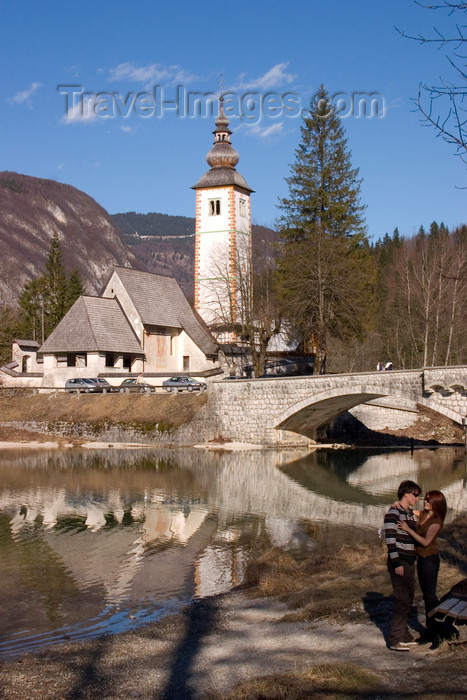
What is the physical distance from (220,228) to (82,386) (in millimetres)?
17756

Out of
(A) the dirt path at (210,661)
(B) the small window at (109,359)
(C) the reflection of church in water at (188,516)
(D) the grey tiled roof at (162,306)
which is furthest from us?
(D) the grey tiled roof at (162,306)

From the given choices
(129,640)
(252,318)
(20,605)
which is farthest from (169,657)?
(252,318)

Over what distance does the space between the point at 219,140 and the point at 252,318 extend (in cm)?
1841

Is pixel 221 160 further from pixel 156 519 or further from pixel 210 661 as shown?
pixel 210 661

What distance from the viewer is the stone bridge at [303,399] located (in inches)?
1447

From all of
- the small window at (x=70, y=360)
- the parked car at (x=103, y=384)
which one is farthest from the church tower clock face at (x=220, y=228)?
the small window at (x=70, y=360)

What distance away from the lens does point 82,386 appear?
166 feet

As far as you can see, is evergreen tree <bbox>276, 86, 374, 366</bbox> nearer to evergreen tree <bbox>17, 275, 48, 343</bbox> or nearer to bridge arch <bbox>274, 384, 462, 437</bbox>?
bridge arch <bbox>274, 384, 462, 437</bbox>

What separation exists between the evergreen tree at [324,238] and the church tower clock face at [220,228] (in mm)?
4659

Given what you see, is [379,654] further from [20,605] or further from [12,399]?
[12,399]

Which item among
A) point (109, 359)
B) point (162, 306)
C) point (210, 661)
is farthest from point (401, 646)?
point (162, 306)

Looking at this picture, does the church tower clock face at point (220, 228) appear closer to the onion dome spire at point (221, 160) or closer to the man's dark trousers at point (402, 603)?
the onion dome spire at point (221, 160)

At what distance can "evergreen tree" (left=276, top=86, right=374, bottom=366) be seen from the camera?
5006 cm

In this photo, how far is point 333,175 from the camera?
178ft
